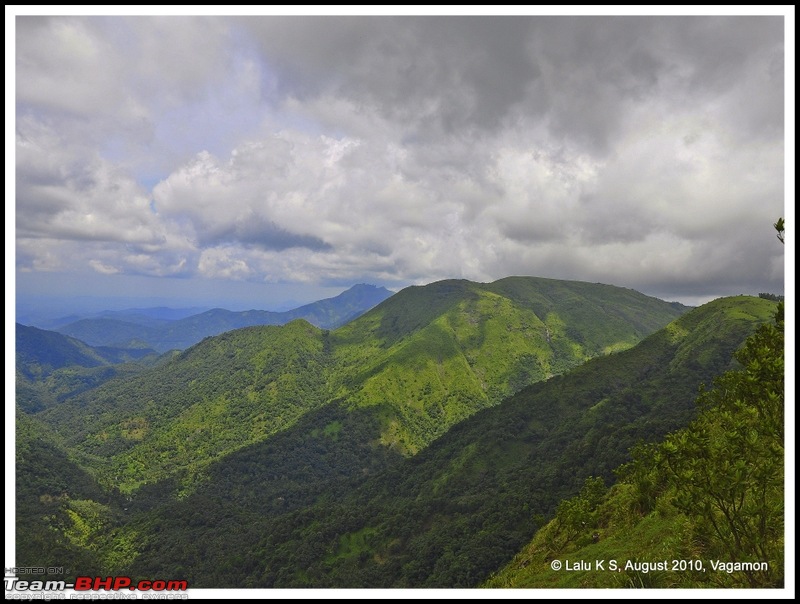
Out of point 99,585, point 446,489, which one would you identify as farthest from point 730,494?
point 446,489

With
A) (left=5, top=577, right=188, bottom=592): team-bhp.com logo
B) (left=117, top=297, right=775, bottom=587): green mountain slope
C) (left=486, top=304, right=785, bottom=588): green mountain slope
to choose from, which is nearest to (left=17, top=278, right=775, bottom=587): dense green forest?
(left=117, top=297, right=775, bottom=587): green mountain slope

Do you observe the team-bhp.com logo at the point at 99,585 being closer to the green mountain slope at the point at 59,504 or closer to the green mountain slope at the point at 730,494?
the green mountain slope at the point at 730,494

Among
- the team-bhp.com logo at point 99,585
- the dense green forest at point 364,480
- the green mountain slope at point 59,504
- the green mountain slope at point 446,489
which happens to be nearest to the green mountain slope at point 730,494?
the team-bhp.com logo at point 99,585

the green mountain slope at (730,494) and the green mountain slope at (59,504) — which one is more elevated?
the green mountain slope at (730,494)

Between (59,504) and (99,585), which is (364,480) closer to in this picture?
(59,504)

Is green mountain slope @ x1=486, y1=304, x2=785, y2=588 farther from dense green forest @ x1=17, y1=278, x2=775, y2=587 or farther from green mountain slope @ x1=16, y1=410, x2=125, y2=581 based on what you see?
green mountain slope @ x1=16, y1=410, x2=125, y2=581

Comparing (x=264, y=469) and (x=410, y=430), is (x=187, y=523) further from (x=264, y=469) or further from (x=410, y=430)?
(x=410, y=430)

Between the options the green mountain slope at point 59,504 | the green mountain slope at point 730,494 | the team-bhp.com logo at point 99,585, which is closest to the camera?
the green mountain slope at point 730,494
